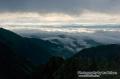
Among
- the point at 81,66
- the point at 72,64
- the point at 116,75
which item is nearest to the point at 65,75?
the point at 72,64

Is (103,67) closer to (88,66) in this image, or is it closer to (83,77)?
(88,66)

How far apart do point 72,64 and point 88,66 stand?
30.1 metres

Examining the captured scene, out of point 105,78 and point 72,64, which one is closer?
point 105,78

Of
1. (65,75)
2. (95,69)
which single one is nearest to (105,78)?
(95,69)

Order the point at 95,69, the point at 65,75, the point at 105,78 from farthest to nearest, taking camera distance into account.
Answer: the point at 65,75, the point at 95,69, the point at 105,78

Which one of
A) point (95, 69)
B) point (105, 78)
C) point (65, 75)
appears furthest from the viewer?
point (65, 75)

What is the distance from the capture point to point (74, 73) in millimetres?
173250

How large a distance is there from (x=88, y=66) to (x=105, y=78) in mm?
31643

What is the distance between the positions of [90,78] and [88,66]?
98.7ft

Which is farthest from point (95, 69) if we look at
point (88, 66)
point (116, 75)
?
point (116, 75)

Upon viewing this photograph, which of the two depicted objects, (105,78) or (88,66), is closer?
(105,78)

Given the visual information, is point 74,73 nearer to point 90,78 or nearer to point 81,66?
point 81,66

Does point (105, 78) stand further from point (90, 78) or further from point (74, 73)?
point (74, 73)

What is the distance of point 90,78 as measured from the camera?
452 ft
